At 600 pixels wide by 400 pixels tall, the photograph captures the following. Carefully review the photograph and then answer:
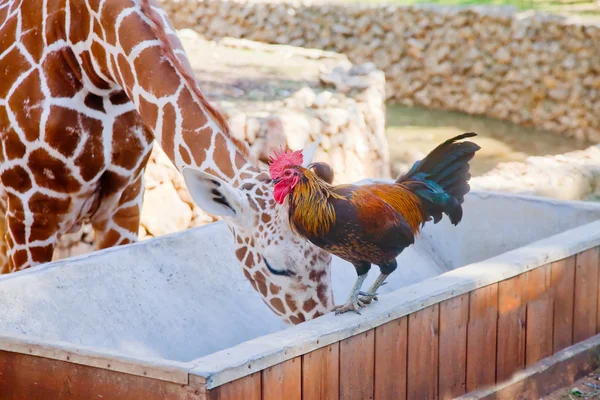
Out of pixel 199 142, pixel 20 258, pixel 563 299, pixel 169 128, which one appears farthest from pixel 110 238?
pixel 563 299

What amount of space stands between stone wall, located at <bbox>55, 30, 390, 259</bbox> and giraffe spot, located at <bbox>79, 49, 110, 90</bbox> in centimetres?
132

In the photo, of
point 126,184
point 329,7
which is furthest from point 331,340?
point 329,7

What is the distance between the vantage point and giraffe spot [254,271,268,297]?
11.2ft

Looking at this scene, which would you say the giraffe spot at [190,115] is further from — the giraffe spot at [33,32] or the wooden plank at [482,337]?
the wooden plank at [482,337]

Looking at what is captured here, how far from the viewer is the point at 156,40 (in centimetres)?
399

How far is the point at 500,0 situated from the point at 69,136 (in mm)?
12675

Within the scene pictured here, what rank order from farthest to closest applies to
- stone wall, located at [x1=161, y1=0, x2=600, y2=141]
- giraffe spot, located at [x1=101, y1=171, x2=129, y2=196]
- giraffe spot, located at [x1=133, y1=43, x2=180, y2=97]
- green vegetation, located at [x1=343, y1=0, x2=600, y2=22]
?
green vegetation, located at [x1=343, y1=0, x2=600, y2=22]
stone wall, located at [x1=161, y1=0, x2=600, y2=141]
giraffe spot, located at [x1=101, y1=171, x2=129, y2=196]
giraffe spot, located at [x1=133, y1=43, x2=180, y2=97]

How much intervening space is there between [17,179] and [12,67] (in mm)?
513

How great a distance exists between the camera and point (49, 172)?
4.39 meters

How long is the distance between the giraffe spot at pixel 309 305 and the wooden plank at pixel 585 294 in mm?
1498

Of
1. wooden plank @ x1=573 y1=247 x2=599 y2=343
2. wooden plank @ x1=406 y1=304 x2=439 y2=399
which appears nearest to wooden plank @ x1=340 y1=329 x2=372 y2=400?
wooden plank @ x1=406 y1=304 x2=439 y2=399

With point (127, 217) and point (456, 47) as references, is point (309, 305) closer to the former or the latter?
point (127, 217)

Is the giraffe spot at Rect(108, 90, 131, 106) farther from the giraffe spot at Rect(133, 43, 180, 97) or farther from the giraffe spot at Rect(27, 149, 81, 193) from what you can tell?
the giraffe spot at Rect(133, 43, 180, 97)

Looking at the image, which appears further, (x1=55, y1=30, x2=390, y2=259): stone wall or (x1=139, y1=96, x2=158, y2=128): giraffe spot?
(x1=55, y1=30, x2=390, y2=259): stone wall
